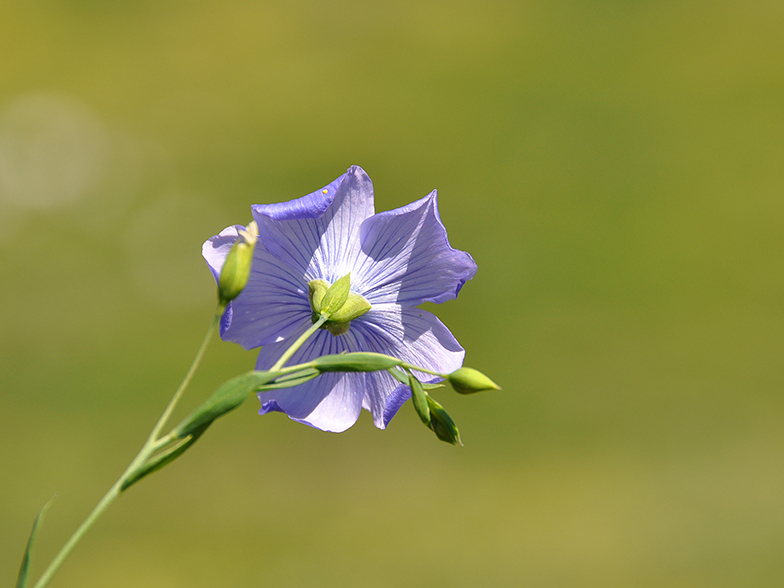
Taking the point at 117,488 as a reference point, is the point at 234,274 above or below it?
above

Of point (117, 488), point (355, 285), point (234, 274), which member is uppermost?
point (355, 285)

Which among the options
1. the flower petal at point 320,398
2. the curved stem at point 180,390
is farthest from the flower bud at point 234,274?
the flower petal at point 320,398

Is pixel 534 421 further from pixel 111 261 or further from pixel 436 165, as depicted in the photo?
pixel 111 261

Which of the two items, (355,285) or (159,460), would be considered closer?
(159,460)

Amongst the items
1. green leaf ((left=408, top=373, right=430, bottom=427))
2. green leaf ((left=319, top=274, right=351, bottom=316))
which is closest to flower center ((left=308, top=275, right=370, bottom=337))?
green leaf ((left=319, top=274, right=351, bottom=316))

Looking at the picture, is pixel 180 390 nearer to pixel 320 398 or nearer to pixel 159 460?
pixel 159 460

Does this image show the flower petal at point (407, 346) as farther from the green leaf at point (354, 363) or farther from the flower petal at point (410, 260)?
the green leaf at point (354, 363)

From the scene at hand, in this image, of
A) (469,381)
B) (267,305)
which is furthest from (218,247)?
(469,381)
